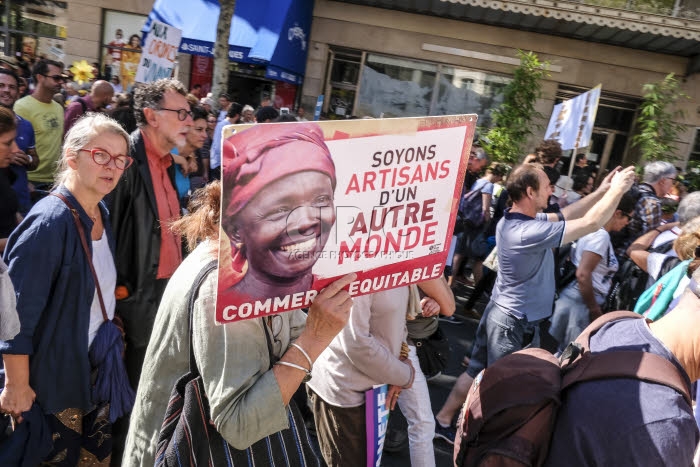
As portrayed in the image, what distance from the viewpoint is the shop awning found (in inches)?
486

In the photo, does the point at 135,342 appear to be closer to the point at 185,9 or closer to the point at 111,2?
the point at 185,9

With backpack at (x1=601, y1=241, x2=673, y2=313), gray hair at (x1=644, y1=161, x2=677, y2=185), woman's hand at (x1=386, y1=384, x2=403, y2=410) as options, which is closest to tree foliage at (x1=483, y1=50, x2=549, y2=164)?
gray hair at (x1=644, y1=161, x2=677, y2=185)

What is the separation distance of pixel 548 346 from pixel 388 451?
288cm

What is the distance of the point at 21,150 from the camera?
3.81 metres

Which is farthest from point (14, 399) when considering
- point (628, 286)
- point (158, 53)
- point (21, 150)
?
point (158, 53)

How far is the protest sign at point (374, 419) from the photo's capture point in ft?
8.17

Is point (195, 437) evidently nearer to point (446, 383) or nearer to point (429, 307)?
point (429, 307)

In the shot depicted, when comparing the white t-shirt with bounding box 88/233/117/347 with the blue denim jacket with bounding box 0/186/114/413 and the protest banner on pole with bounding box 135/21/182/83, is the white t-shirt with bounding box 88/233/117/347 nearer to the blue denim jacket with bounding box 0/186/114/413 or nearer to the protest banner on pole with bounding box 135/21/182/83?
the blue denim jacket with bounding box 0/186/114/413

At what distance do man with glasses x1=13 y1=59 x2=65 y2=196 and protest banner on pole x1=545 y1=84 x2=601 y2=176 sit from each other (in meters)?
5.04

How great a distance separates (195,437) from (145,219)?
1.65 metres

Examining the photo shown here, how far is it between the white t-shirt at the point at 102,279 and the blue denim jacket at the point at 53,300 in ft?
0.47

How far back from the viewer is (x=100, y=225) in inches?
97.7

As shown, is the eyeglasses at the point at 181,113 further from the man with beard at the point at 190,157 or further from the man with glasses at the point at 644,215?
the man with glasses at the point at 644,215

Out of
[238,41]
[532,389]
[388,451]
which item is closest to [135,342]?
[388,451]
